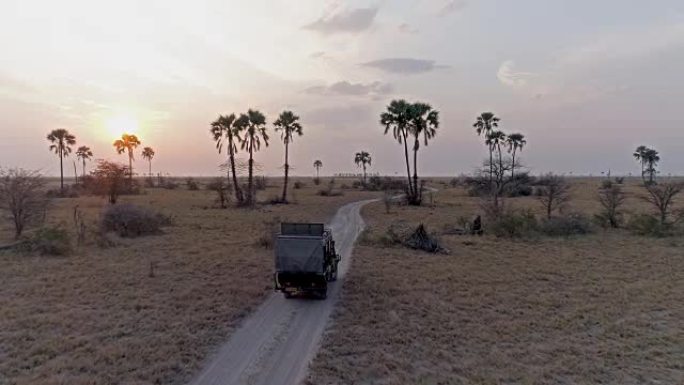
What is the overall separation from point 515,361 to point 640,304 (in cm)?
791

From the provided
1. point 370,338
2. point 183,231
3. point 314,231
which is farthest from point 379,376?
point 183,231

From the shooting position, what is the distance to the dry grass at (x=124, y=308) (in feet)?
34.2

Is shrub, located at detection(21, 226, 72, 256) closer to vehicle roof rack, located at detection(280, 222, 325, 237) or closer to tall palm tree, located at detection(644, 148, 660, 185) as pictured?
vehicle roof rack, located at detection(280, 222, 325, 237)

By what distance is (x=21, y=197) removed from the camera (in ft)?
93.1

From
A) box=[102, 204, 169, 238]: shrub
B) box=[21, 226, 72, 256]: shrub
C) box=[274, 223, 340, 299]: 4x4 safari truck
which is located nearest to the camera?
box=[274, 223, 340, 299]: 4x4 safari truck

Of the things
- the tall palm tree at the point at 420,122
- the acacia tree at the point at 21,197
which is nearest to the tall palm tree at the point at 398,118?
the tall palm tree at the point at 420,122

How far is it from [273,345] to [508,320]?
24.5 ft

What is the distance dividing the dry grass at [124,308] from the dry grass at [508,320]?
143 inches

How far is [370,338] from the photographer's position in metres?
12.7

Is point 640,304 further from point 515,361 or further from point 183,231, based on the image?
point 183,231

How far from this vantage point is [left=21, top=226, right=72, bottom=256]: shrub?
78.0ft

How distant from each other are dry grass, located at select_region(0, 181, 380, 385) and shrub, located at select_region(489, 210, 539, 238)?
55.3ft

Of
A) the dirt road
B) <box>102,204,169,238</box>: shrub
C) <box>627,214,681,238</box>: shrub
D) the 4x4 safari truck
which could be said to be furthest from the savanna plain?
<box>627,214,681,238</box>: shrub

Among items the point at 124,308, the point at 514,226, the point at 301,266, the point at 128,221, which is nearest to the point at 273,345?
the point at 301,266
